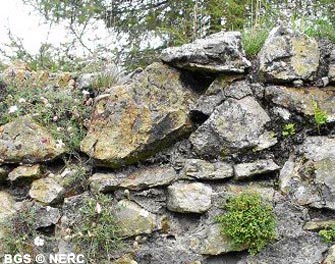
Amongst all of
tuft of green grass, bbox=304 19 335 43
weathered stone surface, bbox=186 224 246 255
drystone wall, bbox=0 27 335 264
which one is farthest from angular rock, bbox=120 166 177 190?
tuft of green grass, bbox=304 19 335 43

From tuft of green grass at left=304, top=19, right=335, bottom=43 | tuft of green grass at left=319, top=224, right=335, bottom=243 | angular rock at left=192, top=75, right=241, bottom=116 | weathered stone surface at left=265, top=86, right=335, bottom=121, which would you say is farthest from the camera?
tuft of green grass at left=304, top=19, right=335, bottom=43

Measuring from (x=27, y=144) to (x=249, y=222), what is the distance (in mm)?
1604

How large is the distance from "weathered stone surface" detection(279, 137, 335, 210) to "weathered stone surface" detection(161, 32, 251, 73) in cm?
69

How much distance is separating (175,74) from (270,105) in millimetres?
685

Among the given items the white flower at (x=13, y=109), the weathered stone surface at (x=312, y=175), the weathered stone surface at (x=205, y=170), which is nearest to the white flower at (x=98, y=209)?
the weathered stone surface at (x=205, y=170)

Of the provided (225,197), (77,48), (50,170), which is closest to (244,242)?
(225,197)

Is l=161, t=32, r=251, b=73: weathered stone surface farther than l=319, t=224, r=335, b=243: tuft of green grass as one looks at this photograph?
Yes

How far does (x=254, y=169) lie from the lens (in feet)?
9.24

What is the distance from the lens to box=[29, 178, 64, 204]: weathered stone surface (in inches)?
116

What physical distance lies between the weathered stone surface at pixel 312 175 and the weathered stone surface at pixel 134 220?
87cm

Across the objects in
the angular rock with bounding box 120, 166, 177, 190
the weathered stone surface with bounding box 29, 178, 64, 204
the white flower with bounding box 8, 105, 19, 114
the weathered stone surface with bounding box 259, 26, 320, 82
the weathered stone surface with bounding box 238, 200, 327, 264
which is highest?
the weathered stone surface with bounding box 259, 26, 320, 82

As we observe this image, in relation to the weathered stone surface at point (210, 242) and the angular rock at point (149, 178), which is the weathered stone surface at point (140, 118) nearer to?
the angular rock at point (149, 178)

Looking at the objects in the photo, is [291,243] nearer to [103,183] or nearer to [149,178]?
[149,178]

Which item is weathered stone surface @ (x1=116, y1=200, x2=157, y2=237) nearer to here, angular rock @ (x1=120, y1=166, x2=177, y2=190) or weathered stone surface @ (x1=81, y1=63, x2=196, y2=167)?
angular rock @ (x1=120, y1=166, x2=177, y2=190)
